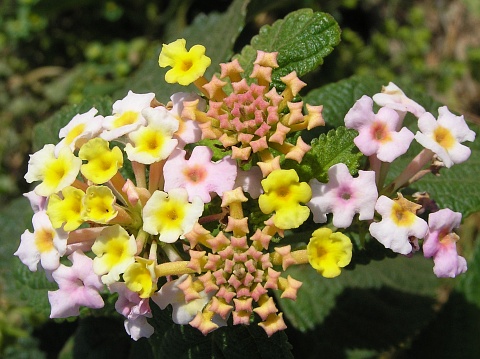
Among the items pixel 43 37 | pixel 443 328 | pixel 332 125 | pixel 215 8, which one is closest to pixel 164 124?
pixel 332 125

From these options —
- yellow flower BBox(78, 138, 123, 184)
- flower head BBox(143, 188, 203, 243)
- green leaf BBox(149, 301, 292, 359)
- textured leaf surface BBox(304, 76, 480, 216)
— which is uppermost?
yellow flower BBox(78, 138, 123, 184)

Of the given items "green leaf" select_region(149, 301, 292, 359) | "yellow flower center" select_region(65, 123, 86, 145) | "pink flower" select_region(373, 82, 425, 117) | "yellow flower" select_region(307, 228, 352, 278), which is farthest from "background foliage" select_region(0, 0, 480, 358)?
"yellow flower center" select_region(65, 123, 86, 145)

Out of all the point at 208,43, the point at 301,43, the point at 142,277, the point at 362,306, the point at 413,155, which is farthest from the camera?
the point at 362,306

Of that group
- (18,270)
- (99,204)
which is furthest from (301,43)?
(18,270)

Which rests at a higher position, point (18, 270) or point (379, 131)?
point (379, 131)

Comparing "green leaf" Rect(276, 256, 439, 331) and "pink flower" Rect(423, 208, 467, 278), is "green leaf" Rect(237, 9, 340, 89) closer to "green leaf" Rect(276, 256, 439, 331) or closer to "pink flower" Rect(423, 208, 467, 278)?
"pink flower" Rect(423, 208, 467, 278)

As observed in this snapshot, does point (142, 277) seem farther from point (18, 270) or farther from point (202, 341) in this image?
point (18, 270)

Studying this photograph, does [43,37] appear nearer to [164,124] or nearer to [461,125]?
[164,124]
